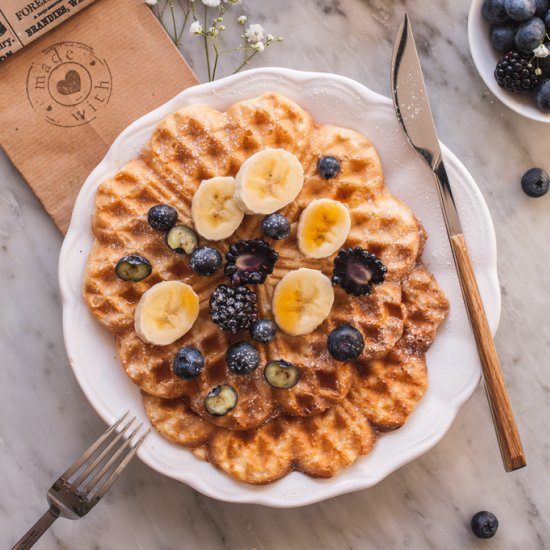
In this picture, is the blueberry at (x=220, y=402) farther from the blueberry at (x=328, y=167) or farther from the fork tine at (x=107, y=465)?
the blueberry at (x=328, y=167)

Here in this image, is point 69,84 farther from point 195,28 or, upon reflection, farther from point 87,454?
point 87,454

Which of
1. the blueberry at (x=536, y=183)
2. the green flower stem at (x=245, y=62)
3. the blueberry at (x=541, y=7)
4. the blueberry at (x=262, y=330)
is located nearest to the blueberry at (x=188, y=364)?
the blueberry at (x=262, y=330)

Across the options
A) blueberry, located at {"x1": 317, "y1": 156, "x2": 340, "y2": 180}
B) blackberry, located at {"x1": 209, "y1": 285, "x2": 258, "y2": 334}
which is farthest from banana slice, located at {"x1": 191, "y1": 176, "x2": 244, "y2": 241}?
blueberry, located at {"x1": 317, "y1": 156, "x2": 340, "y2": 180}

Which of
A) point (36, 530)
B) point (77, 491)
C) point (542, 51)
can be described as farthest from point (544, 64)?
point (36, 530)

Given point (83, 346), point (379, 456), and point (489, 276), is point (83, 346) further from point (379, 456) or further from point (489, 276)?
point (489, 276)

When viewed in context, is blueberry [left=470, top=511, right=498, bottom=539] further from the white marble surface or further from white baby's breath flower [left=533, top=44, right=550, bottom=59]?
white baby's breath flower [left=533, top=44, right=550, bottom=59]
